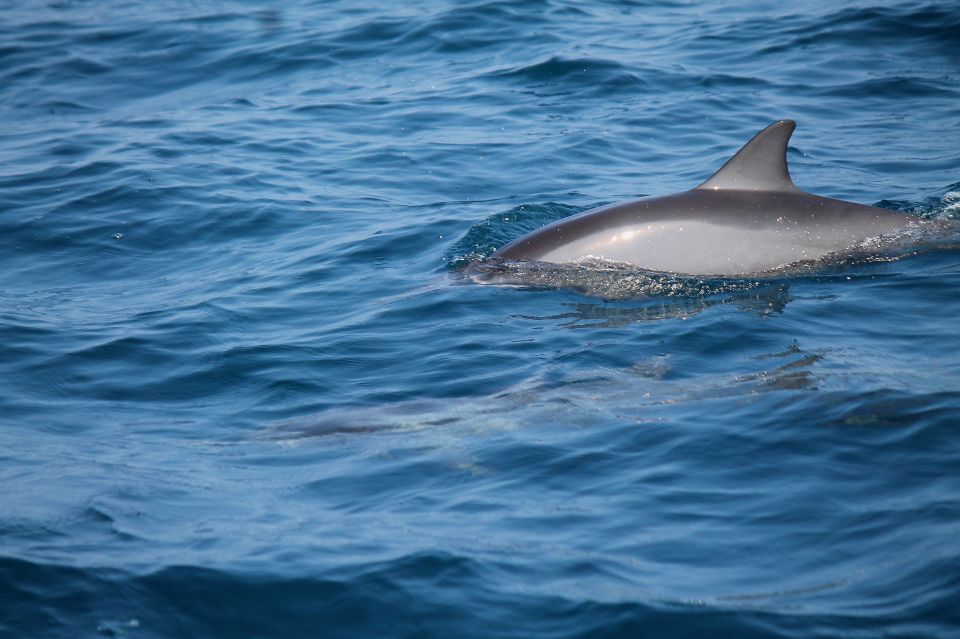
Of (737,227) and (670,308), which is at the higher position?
(737,227)

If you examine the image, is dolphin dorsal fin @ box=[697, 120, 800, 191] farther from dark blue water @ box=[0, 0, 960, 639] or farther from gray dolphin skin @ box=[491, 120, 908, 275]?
dark blue water @ box=[0, 0, 960, 639]

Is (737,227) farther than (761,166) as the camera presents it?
Yes

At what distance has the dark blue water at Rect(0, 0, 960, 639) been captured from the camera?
5492 millimetres

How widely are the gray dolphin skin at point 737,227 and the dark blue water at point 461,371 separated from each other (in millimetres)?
332

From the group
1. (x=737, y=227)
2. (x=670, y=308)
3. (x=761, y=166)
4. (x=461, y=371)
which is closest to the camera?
(x=461, y=371)

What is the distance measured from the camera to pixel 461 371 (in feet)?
28.4

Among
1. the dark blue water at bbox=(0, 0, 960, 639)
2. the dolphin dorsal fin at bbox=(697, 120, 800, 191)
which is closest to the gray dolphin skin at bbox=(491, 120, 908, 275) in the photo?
the dolphin dorsal fin at bbox=(697, 120, 800, 191)

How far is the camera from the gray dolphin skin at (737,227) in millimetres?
9898

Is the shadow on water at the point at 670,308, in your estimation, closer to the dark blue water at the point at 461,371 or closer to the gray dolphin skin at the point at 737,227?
the dark blue water at the point at 461,371

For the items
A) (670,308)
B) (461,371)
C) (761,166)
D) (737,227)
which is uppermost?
(761,166)

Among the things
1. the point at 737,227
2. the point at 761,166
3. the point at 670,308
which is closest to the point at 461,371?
the point at 670,308

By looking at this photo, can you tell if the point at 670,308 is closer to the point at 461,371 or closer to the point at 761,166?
the point at 761,166

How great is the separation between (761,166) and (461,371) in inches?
136

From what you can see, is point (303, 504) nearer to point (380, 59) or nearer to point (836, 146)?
point (836, 146)
